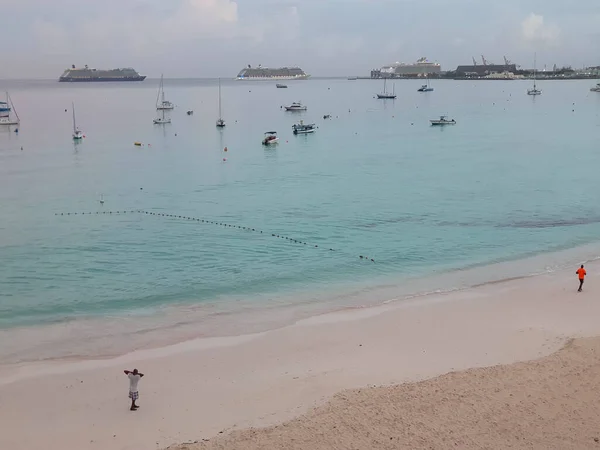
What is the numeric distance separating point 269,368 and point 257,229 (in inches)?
709

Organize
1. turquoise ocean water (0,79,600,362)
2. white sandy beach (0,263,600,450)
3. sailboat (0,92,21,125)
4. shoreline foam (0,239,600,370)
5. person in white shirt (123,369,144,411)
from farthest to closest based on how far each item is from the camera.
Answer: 1. sailboat (0,92,21,125)
2. turquoise ocean water (0,79,600,362)
3. shoreline foam (0,239,600,370)
4. person in white shirt (123,369,144,411)
5. white sandy beach (0,263,600,450)

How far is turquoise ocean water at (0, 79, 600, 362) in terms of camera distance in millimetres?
21719

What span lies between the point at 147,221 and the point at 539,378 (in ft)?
86.0

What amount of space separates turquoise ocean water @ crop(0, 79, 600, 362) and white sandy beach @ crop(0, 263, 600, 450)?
1.70 m

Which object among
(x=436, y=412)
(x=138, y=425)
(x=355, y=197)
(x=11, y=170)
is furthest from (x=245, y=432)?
(x=11, y=170)

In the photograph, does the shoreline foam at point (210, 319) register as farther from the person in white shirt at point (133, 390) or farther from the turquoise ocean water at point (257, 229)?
the person in white shirt at point (133, 390)

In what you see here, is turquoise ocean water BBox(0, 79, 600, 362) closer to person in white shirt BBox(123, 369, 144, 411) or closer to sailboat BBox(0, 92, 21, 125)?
person in white shirt BBox(123, 369, 144, 411)

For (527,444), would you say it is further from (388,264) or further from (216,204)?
(216,204)

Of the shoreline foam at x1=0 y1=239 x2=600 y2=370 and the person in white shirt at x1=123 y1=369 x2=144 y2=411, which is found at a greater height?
the person in white shirt at x1=123 y1=369 x2=144 y2=411

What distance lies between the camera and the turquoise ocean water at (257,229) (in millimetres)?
21719

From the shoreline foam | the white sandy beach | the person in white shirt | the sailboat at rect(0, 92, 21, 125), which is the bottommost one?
the shoreline foam

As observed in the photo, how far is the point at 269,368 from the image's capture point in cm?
1634

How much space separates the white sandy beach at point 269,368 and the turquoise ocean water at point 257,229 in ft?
5.57

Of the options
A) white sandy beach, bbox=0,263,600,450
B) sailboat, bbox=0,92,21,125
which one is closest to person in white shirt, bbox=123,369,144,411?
white sandy beach, bbox=0,263,600,450
